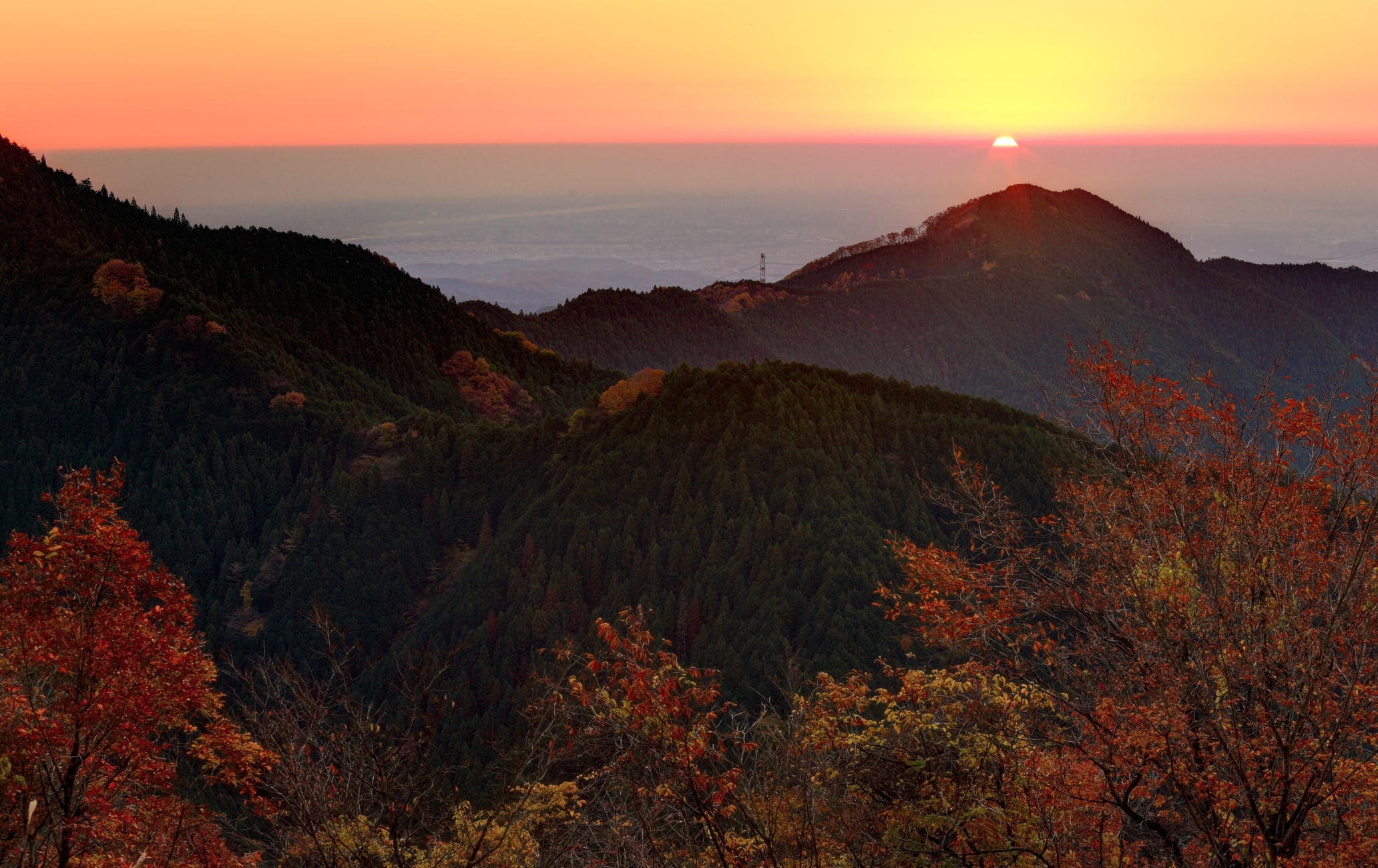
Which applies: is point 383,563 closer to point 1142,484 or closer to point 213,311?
point 213,311

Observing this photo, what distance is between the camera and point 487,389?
126 metres

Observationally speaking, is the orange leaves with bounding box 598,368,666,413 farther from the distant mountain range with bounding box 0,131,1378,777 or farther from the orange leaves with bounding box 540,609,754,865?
the orange leaves with bounding box 540,609,754,865

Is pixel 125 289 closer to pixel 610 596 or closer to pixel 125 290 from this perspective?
pixel 125 290

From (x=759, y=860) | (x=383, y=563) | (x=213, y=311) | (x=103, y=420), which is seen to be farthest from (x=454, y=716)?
(x=213, y=311)

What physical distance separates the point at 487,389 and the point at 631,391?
4465 centimetres

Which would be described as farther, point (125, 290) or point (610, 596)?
point (125, 290)

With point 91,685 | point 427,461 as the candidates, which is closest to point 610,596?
point 427,461

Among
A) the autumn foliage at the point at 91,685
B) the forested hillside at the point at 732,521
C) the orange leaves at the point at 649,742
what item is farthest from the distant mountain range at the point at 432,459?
the autumn foliage at the point at 91,685

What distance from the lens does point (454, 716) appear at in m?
64.7

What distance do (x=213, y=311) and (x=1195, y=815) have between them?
123902 millimetres

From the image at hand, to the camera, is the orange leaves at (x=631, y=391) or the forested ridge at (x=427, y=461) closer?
the forested ridge at (x=427, y=461)

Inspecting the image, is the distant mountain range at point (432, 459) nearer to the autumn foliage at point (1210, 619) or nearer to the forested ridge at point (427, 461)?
the forested ridge at point (427, 461)

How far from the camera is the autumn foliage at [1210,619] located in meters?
13.5

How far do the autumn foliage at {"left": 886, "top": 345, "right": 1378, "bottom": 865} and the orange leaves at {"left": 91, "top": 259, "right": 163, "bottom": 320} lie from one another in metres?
119
